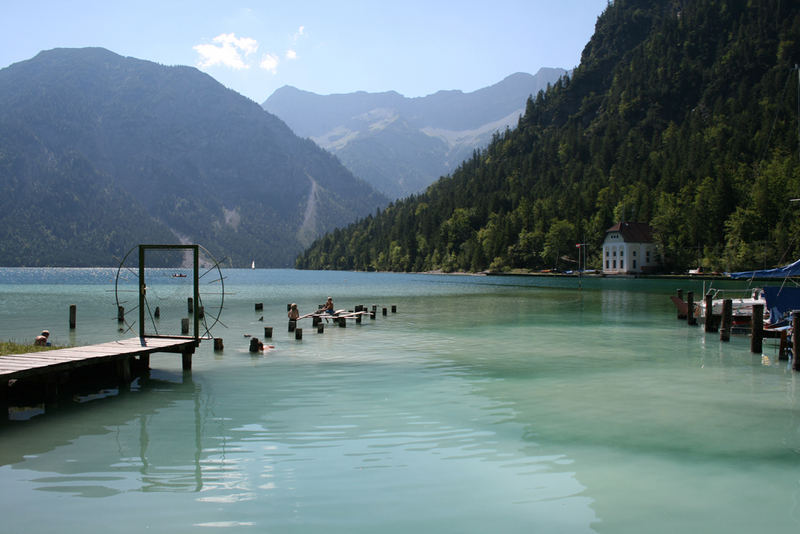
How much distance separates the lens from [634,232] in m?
152

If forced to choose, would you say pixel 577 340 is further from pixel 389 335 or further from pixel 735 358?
pixel 389 335

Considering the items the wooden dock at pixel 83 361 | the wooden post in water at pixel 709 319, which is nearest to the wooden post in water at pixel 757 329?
the wooden post in water at pixel 709 319

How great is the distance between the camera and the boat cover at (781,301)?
29906mm

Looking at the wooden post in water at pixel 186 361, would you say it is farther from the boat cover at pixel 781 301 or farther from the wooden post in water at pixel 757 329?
the boat cover at pixel 781 301

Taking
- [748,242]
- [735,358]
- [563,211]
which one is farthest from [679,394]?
[563,211]

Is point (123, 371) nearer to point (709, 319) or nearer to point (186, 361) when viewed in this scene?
point (186, 361)

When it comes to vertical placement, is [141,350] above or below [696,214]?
below

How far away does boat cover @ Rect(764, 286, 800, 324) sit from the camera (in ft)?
98.1

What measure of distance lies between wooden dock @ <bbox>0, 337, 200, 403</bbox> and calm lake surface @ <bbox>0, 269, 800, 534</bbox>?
81 centimetres

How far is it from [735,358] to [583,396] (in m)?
12.6

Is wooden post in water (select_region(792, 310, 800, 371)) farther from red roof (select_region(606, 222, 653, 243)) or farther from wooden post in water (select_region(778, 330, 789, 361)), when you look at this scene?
red roof (select_region(606, 222, 653, 243))

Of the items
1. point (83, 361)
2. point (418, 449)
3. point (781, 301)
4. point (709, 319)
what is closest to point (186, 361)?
point (83, 361)

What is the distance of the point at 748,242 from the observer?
120938mm

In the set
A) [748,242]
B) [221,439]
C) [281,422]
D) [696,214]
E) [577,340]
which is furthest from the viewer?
[696,214]
